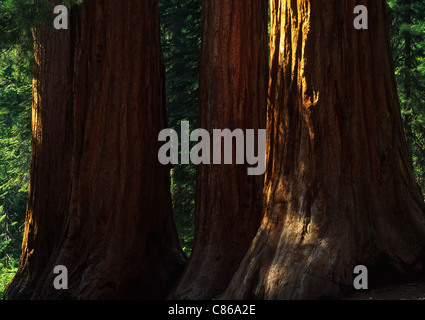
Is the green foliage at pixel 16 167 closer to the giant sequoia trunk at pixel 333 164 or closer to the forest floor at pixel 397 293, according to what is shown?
the giant sequoia trunk at pixel 333 164

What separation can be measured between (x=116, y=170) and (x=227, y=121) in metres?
1.63

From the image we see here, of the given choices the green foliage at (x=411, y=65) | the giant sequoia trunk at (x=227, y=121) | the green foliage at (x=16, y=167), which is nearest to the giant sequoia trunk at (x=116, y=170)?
the giant sequoia trunk at (x=227, y=121)

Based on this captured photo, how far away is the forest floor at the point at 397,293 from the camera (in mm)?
5617

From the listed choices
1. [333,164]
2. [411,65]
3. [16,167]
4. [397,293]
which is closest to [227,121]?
[333,164]

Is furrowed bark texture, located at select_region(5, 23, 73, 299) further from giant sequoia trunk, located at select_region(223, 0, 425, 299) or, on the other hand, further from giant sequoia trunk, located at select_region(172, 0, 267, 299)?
giant sequoia trunk, located at select_region(223, 0, 425, 299)

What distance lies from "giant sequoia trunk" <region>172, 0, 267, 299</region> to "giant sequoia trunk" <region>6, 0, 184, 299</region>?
661 mm

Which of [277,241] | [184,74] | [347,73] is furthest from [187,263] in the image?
[184,74]

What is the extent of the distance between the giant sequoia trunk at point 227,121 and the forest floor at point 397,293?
2474 mm

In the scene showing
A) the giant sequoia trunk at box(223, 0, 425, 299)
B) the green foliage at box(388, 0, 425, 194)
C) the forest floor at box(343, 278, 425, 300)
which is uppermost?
the green foliage at box(388, 0, 425, 194)

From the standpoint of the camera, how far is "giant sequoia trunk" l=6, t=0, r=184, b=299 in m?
8.27

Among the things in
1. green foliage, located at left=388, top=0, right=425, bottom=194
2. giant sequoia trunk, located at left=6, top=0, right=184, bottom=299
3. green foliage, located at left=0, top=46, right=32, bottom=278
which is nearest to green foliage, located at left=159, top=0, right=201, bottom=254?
green foliage, located at left=0, top=46, right=32, bottom=278

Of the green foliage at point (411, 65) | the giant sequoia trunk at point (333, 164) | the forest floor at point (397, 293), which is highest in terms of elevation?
the green foliage at point (411, 65)

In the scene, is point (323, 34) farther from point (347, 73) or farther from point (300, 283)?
point (300, 283)

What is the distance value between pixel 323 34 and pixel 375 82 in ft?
2.50
